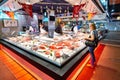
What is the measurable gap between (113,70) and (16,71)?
3.11 metres

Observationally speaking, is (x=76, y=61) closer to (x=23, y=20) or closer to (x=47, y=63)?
(x=47, y=63)

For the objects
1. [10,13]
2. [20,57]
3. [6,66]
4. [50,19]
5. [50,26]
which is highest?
[10,13]

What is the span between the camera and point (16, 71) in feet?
9.86

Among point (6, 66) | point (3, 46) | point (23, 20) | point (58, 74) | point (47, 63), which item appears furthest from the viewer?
point (23, 20)

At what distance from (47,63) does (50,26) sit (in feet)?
8.54

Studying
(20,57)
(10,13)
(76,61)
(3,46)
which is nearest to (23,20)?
(10,13)

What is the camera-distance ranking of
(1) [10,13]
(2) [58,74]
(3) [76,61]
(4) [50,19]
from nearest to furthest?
(2) [58,74], (3) [76,61], (4) [50,19], (1) [10,13]

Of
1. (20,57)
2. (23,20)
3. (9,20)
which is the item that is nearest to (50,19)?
(20,57)

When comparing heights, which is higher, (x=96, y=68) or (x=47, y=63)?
(x=47, y=63)

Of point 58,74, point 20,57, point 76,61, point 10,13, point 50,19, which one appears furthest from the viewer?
point 10,13

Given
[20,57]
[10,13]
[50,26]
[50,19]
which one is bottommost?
[20,57]

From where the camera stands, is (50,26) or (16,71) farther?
(50,26)

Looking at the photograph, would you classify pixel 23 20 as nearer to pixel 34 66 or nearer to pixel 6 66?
pixel 6 66

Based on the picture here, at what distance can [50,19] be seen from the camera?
485cm
